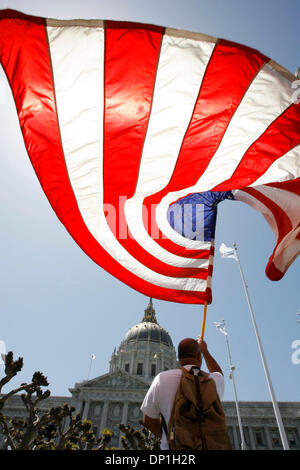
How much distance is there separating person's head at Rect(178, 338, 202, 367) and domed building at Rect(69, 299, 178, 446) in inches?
2084

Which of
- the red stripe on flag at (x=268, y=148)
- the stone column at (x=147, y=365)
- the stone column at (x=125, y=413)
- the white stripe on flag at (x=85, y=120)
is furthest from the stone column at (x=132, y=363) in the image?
the red stripe on flag at (x=268, y=148)

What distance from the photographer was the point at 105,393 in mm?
52750

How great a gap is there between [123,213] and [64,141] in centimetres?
164

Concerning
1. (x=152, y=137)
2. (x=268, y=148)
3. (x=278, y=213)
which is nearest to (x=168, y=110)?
→ (x=152, y=137)

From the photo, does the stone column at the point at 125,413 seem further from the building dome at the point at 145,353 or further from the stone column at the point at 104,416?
the building dome at the point at 145,353

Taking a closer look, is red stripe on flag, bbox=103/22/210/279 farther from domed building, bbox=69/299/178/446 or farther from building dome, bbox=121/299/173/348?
building dome, bbox=121/299/173/348

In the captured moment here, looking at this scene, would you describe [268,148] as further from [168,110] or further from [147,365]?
[147,365]

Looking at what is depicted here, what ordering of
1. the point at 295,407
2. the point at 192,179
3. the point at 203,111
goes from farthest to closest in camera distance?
the point at 295,407, the point at 192,179, the point at 203,111

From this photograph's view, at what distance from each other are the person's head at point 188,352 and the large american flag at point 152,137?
2.04m

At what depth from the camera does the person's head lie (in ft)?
9.52

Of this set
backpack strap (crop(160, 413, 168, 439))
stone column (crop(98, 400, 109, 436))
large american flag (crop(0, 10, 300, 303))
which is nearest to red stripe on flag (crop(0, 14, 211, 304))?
large american flag (crop(0, 10, 300, 303))

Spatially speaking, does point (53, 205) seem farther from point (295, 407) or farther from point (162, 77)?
point (295, 407)

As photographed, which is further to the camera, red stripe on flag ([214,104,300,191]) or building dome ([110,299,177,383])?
building dome ([110,299,177,383])
